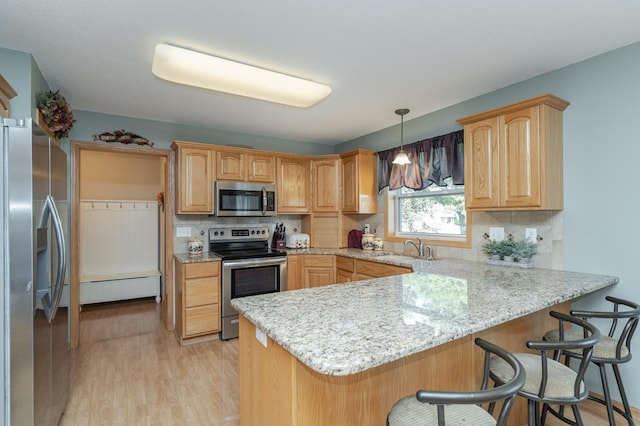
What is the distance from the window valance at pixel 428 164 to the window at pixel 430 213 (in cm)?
15

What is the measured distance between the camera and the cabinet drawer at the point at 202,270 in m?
3.36

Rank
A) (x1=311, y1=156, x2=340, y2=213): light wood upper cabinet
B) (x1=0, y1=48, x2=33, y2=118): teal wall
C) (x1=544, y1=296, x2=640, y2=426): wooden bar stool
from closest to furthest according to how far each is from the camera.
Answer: (x1=544, y1=296, x2=640, y2=426): wooden bar stool, (x1=0, y1=48, x2=33, y2=118): teal wall, (x1=311, y1=156, x2=340, y2=213): light wood upper cabinet

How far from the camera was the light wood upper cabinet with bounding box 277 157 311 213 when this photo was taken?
434 centimetres

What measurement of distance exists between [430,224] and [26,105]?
376cm

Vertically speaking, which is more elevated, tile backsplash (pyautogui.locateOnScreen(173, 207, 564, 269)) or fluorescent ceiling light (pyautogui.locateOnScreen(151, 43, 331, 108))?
fluorescent ceiling light (pyautogui.locateOnScreen(151, 43, 331, 108))

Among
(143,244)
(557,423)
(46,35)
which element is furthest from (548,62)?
(143,244)

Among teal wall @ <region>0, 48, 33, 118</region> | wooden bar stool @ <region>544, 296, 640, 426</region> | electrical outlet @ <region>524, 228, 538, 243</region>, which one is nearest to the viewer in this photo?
wooden bar stool @ <region>544, 296, 640, 426</region>

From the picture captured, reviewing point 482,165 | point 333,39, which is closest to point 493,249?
point 482,165

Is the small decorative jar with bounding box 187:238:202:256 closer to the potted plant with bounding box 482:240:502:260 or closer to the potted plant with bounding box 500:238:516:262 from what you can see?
the potted plant with bounding box 482:240:502:260

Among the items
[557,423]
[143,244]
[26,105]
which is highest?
[26,105]

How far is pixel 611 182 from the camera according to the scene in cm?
227

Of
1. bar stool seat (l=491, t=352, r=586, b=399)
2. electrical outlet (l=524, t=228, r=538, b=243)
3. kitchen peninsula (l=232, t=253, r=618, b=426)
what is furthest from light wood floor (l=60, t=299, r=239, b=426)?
electrical outlet (l=524, t=228, r=538, b=243)

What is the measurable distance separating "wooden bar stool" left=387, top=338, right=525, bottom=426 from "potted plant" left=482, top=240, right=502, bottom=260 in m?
1.69

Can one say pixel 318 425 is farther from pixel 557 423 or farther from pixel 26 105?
pixel 26 105
